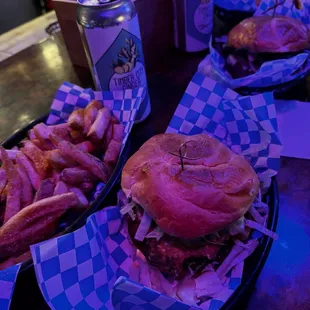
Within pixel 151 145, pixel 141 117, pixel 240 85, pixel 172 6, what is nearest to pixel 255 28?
pixel 240 85

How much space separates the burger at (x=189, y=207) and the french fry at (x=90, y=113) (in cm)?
36

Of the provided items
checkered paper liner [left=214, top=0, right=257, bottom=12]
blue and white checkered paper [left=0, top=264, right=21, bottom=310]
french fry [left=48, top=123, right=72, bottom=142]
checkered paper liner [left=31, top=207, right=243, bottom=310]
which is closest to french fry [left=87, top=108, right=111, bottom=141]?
french fry [left=48, top=123, right=72, bottom=142]

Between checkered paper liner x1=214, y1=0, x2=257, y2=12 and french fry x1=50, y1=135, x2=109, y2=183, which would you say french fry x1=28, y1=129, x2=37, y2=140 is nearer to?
french fry x1=50, y1=135, x2=109, y2=183

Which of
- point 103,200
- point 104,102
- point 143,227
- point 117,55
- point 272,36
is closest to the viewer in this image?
point 143,227

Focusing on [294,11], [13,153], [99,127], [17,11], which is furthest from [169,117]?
[17,11]

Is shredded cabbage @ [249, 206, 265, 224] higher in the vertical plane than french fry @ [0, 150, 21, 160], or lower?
higher

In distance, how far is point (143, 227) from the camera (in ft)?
2.70

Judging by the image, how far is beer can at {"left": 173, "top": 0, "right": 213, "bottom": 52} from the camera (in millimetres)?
1576

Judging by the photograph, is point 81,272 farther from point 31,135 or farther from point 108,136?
point 31,135

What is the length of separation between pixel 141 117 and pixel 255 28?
64 cm

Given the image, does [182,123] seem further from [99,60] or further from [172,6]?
[172,6]

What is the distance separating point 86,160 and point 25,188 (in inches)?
7.8


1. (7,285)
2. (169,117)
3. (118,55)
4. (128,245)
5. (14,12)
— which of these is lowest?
(14,12)

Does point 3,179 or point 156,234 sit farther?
point 3,179
